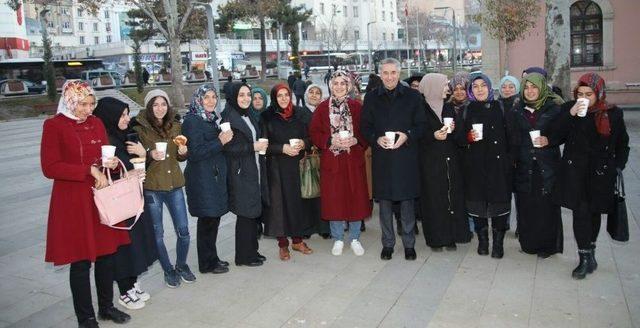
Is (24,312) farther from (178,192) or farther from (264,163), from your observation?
(264,163)

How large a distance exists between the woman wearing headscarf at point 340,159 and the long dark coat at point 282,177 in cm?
22

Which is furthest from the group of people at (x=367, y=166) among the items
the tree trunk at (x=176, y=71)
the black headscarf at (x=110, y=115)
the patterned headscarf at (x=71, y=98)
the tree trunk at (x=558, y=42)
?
the tree trunk at (x=176, y=71)

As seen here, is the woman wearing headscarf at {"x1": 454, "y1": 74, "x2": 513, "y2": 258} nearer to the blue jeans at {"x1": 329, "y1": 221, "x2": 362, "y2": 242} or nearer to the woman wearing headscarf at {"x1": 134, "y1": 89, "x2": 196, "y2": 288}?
the blue jeans at {"x1": 329, "y1": 221, "x2": 362, "y2": 242}

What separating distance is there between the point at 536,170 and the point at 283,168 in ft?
8.13

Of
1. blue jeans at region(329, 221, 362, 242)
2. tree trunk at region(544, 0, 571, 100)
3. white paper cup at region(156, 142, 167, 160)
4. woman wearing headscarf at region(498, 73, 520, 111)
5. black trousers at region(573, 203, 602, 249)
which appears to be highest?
tree trunk at region(544, 0, 571, 100)

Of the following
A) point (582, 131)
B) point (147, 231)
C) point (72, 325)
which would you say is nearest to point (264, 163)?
point (147, 231)

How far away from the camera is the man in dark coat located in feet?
Answer: 18.1

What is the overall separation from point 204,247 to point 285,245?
889 millimetres

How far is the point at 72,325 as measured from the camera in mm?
4500

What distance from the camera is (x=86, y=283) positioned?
420 centimetres

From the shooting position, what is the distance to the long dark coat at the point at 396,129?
551 centimetres

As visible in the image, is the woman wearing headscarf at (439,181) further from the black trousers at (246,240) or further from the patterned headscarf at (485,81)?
the black trousers at (246,240)

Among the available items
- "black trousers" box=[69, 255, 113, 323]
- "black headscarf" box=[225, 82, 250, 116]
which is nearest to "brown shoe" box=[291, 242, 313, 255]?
"black headscarf" box=[225, 82, 250, 116]

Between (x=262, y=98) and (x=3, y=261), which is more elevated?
(x=262, y=98)
